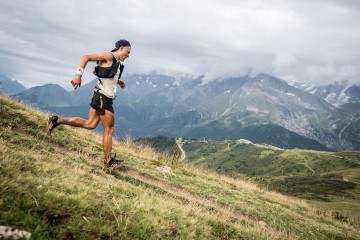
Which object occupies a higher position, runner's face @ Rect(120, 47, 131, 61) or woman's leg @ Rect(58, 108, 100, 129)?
runner's face @ Rect(120, 47, 131, 61)

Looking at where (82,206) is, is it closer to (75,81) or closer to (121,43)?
(75,81)

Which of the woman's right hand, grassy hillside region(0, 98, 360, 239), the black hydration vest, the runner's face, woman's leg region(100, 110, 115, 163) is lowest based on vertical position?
grassy hillside region(0, 98, 360, 239)

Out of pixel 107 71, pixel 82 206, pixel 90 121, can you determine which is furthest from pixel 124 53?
pixel 82 206

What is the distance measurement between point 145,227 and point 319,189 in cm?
17723

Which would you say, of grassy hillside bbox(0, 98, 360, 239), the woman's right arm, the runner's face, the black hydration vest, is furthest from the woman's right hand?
grassy hillside bbox(0, 98, 360, 239)

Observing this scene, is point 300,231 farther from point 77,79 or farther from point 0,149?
point 0,149

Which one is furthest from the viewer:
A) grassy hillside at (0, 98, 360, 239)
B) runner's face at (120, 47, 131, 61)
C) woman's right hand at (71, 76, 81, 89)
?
runner's face at (120, 47, 131, 61)

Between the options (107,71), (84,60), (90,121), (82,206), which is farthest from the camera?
(90,121)

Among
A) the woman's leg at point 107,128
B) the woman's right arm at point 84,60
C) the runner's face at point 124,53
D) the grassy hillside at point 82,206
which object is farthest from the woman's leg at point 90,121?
the runner's face at point 124,53

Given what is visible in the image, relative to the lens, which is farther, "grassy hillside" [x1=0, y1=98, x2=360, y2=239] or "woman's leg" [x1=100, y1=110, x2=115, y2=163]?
"woman's leg" [x1=100, y1=110, x2=115, y2=163]

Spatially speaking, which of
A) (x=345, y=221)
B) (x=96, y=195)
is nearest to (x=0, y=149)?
(x=96, y=195)

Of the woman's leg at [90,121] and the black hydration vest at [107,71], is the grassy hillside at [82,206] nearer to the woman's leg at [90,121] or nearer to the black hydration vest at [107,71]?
the woman's leg at [90,121]

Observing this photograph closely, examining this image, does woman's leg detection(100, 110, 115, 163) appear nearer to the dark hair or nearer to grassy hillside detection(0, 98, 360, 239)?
grassy hillside detection(0, 98, 360, 239)

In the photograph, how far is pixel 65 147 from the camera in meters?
12.2
